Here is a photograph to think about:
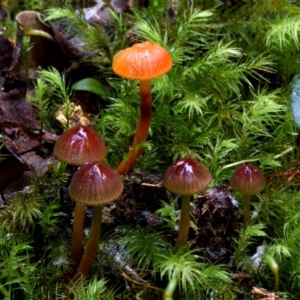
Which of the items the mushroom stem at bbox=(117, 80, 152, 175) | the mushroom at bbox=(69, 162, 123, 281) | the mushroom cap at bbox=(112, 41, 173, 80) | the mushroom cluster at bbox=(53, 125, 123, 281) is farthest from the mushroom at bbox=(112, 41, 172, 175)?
the mushroom at bbox=(69, 162, 123, 281)

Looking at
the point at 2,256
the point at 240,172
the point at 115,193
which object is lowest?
the point at 2,256

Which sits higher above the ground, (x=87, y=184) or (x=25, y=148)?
(x=87, y=184)

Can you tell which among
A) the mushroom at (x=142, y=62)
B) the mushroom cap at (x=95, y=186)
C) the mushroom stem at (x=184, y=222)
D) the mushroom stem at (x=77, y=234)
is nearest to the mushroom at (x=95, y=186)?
the mushroom cap at (x=95, y=186)

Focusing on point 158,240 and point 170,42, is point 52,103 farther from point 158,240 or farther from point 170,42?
point 158,240

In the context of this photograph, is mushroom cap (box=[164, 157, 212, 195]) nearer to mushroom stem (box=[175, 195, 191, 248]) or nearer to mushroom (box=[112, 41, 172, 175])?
mushroom stem (box=[175, 195, 191, 248])

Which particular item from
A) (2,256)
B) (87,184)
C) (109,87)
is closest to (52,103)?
(109,87)

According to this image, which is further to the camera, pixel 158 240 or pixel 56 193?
pixel 56 193
